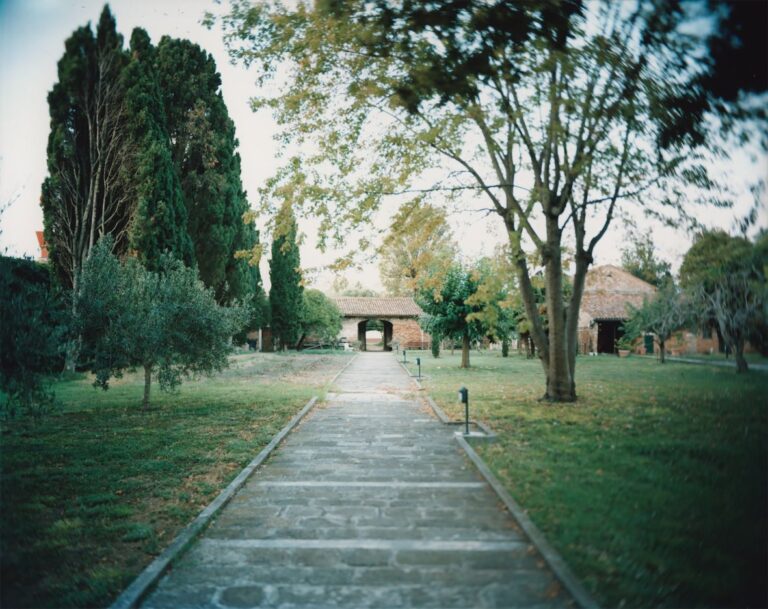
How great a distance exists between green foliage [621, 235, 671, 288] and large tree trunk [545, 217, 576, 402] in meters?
1.46

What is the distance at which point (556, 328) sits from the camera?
10.2 m

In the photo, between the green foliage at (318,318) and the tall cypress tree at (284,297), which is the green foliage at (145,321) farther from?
the green foliage at (318,318)

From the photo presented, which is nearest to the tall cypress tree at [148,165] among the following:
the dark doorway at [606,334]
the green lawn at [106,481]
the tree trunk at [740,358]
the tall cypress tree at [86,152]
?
the tall cypress tree at [86,152]

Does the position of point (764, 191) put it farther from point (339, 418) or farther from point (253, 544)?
point (339, 418)

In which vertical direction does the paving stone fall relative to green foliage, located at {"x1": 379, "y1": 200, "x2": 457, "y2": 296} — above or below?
below

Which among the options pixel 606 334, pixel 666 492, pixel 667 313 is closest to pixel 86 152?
pixel 667 313

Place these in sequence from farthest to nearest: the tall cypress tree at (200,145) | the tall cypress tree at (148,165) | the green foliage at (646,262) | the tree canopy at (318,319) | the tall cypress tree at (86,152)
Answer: the tree canopy at (318,319) < the tall cypress tree at (200,145) < the tall cypress tree at (148,165) < the tall cypress tree at (86,152) < the green foliage at (646,262)

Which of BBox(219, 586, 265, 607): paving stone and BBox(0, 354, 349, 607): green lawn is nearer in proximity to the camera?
BBox(219, 586, 265, 607): paving stone

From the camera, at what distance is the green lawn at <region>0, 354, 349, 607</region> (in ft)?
10.9

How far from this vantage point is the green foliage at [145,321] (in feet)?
28.8

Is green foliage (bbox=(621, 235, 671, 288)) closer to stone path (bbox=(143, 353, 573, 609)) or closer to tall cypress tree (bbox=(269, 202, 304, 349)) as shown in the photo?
stone path (bbox=(143, 353, 573, 609))

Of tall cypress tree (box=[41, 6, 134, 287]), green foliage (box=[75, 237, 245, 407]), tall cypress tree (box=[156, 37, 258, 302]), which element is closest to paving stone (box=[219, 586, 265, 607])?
green foliage (box=[75, 237, 245, 407])

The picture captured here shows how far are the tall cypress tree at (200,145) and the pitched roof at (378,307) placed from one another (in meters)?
19.7

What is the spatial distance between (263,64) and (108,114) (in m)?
13.9
